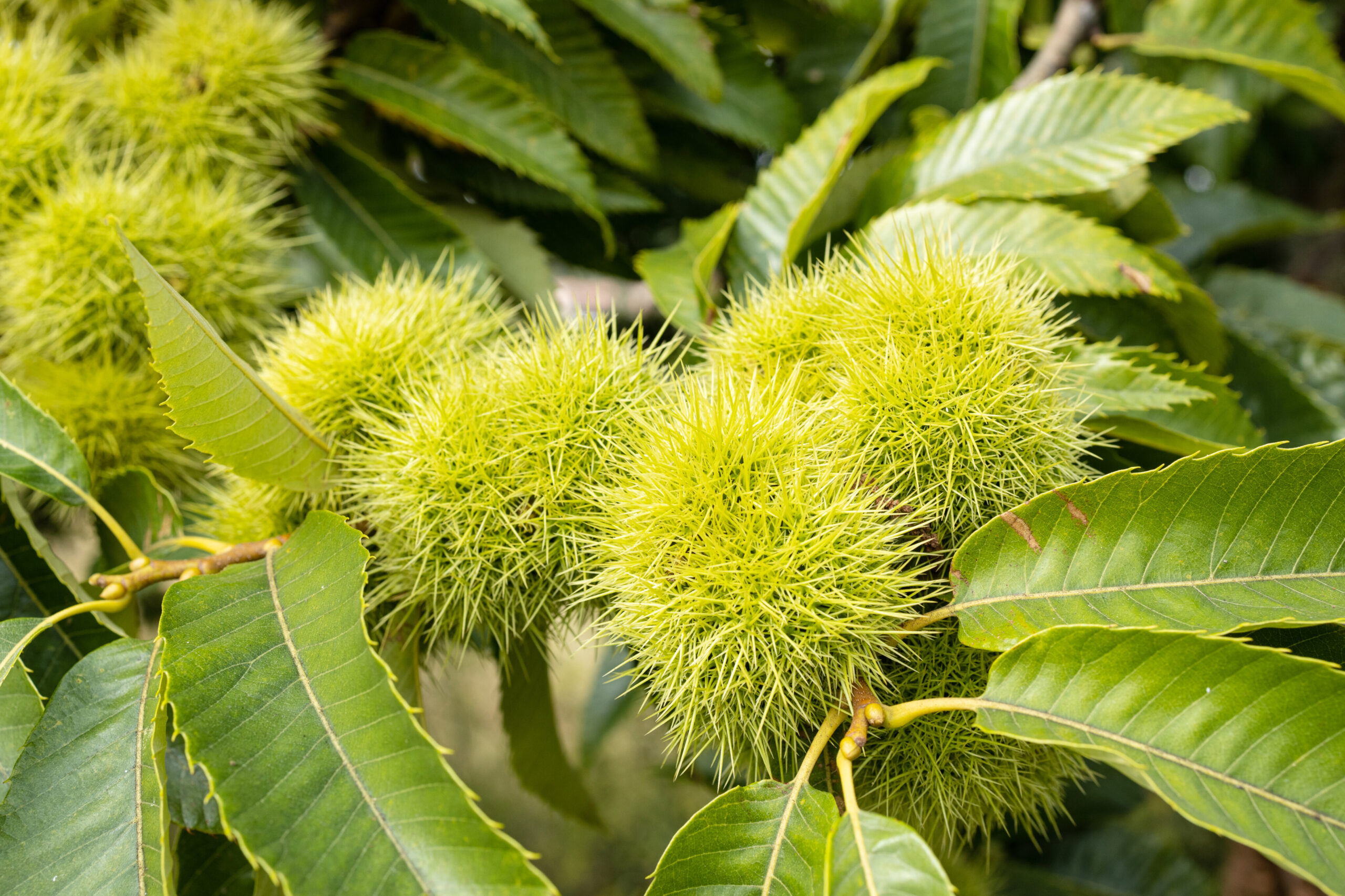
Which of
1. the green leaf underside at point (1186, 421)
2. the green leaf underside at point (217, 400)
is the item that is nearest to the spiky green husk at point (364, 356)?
the green leaf underside at point (217, 400)

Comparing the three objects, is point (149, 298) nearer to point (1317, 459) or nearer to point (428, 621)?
point (428, 621)

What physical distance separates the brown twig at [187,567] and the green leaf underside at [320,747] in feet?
0.32

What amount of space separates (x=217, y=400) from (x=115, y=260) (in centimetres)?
46

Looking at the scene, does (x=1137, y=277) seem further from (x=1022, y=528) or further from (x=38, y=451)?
(x=38, y=451)

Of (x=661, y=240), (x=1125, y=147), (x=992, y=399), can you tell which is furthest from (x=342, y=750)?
(x=661, y=240)

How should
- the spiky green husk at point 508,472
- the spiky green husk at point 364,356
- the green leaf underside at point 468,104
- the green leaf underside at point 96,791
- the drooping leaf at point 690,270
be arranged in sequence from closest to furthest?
the green leaf underside at point 96,791, the spiky green husk at point 508,472, the spiky green husk at point 364,356, the drooping leaf at point 690,270, the green leaf underside at point 468,104

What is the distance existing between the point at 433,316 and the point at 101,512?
0.40m

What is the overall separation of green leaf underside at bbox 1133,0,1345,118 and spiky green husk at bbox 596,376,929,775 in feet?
3.70

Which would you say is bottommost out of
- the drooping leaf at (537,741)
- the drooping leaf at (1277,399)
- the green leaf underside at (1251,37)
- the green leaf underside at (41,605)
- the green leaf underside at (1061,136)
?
the drooping leaf at (537,741)

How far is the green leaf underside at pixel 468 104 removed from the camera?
4.16 ft

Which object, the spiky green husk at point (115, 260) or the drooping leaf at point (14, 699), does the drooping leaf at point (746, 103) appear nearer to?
the spiky green husk at point (115, 260)

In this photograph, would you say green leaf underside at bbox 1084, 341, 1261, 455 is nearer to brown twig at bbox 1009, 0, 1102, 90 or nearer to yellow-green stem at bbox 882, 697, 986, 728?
yellow-green stem at bbox 882, 697, 986, 728

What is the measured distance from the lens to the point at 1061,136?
1.07 meters

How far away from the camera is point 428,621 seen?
95 cm
